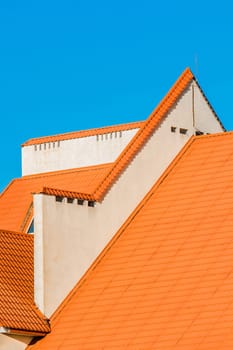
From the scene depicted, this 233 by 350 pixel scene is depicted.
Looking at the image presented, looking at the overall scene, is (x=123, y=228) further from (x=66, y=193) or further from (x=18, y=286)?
(x=18, y=286)

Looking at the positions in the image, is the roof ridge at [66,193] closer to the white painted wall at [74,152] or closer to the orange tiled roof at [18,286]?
the orange tiled roof at [18,286]

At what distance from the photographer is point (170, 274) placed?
51.5 metres

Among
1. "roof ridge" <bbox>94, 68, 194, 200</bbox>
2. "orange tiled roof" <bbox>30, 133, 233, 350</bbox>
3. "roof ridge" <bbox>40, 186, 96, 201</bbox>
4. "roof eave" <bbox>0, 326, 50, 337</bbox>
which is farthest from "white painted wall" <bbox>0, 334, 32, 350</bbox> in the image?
"roof ridge" <bbox>94, 68, 194, 200</bbox>

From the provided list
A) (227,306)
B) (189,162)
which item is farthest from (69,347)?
(189,162)

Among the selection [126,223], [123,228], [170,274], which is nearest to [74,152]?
[126,223]

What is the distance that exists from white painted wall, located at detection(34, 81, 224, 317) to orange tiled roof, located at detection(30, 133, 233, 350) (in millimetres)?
345

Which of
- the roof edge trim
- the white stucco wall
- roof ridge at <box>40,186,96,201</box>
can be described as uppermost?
the white stucco wall

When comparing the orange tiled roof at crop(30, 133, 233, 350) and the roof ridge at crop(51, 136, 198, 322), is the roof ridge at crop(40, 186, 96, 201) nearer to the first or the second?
the roof ridge at crop(51, 136, 198, 322)

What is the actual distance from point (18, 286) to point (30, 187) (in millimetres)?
7865

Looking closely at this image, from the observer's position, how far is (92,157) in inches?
2367

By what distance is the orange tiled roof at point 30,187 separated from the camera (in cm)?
5756

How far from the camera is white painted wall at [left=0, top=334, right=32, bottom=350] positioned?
168 ft

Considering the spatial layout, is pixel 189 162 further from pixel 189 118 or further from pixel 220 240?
pixel 220 240

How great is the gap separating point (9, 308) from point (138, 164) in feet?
26.1
